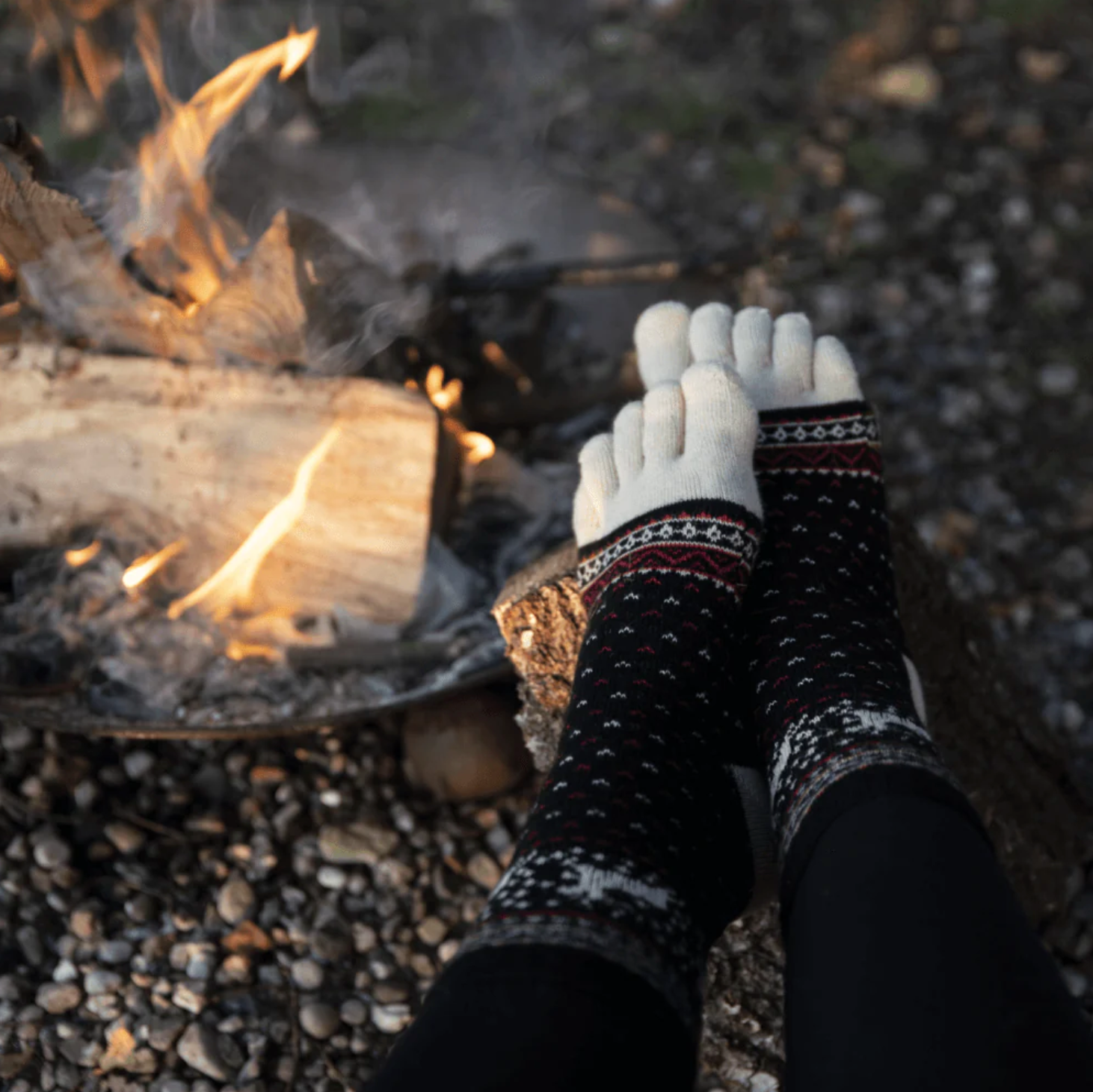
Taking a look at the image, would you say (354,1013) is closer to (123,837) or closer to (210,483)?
(123,837)

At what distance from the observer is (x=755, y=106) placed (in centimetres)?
306

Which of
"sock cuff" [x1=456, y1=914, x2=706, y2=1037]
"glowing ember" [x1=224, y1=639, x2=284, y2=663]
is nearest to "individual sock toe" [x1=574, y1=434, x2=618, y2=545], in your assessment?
"glowing ember" [x1=224, y1=639, x2=284, y2=663]

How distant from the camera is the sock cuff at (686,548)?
4.25 feet

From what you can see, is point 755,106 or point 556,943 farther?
point 755,106

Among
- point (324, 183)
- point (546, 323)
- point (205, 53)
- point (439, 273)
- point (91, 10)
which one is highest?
point (91, 10)

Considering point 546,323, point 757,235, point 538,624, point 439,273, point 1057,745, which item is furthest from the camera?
point 757,235

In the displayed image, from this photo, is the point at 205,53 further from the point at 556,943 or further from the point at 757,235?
the point at 556,943

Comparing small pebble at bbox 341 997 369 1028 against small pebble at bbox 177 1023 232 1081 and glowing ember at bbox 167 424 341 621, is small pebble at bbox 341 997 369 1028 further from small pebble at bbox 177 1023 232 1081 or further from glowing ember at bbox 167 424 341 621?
glowing ember at bbox 167 424 341 621

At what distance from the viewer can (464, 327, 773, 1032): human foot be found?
0.93m

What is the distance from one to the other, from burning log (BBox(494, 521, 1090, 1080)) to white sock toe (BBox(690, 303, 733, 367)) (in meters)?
0.34

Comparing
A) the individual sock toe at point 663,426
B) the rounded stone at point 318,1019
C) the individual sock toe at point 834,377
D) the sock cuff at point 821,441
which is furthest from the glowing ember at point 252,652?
the individual sock toe at point 834,377

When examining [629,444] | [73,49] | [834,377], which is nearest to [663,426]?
[629,444]

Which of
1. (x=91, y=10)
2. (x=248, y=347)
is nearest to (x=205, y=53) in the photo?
(x=91, y=10)

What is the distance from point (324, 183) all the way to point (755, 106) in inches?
55.8
